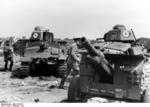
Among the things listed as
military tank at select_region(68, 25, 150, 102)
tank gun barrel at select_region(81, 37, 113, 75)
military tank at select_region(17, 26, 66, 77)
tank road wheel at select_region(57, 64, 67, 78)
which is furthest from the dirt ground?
tank gun barrel at select_region(81, 37, 113, 75)

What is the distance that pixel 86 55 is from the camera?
8.90 metres

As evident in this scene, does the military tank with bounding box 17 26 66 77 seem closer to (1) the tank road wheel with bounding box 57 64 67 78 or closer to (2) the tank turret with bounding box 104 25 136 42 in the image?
(1) the tank road wheel with bounding box 57 64 67 78

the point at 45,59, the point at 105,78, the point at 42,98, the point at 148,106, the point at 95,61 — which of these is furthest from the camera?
the point at 45,59

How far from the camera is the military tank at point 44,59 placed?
17.2m

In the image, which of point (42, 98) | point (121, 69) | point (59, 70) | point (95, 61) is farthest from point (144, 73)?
point (59, 70)

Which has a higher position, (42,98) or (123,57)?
(123,57)

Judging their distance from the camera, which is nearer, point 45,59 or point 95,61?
point 95,61

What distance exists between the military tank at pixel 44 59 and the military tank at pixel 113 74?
24.8 feet

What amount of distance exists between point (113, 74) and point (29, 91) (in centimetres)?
460

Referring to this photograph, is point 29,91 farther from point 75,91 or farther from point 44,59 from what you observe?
point 44,59

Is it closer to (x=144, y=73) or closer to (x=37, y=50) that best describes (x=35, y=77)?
(x=37, y=50)

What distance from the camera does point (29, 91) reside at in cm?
1279

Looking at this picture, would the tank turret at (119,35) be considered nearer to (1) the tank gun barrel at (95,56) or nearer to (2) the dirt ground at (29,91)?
(2) the dirt ground at (29,91)

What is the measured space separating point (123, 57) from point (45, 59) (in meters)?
8.73
